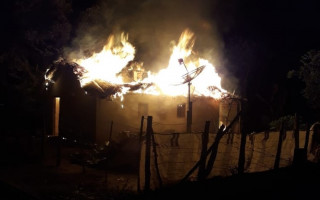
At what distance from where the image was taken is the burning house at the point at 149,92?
21406 mm

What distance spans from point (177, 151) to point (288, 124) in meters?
12.1

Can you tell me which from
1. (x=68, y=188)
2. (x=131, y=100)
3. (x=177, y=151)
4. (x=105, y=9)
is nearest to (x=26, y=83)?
(x=131, y=100)

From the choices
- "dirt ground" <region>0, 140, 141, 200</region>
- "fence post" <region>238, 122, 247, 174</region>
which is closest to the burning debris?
"dirt ground" <region>0, 140, 141, 200</region>

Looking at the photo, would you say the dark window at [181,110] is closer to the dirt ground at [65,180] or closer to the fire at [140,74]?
the fire at [140,74]

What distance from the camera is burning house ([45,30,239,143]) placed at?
21.4m

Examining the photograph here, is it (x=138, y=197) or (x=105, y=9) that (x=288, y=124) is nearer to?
(x=138, y=197)

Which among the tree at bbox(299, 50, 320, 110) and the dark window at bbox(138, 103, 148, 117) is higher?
the tree at bbox(299, 50, 320, 110)

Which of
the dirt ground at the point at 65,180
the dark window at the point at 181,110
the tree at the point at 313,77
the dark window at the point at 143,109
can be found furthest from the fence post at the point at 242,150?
the dark window at the point at 181,110

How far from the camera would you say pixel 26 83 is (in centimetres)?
2472

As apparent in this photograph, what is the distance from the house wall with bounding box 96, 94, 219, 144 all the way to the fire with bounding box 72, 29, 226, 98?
0.61 m

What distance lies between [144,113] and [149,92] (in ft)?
4.71

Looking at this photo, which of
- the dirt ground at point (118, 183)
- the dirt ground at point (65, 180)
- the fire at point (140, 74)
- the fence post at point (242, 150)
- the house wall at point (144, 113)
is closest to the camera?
the dirt ground at point (118, 183)

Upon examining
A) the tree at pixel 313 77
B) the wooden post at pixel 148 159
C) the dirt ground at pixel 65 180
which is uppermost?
the tree at pixel 313 77

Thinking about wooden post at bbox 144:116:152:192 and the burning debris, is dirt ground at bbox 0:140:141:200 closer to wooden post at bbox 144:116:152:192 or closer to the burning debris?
wooden post at bbox 144:116:152:192
